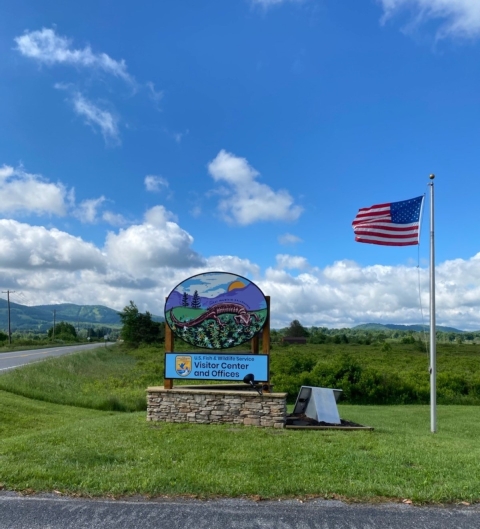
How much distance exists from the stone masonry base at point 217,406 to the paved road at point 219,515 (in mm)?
5110

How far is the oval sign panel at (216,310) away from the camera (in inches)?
419

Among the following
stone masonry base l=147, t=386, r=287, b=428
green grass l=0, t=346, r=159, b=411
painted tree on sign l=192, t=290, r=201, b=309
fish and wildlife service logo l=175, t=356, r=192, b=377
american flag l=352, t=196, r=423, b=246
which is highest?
american flag l=352, t=196, r=423, b=246

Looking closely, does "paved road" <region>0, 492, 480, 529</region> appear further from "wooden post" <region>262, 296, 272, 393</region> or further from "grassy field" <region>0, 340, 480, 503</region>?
"wooden post" <region>262, 296, 272, 393</region>

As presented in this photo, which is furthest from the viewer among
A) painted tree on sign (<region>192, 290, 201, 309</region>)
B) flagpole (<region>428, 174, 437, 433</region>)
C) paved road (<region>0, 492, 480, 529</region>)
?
painted tree on sign (<region>192, 290, 201, 309</region>)

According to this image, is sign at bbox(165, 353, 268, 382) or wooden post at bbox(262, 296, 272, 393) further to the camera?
sign at bbox(165, 353, 268, 382)

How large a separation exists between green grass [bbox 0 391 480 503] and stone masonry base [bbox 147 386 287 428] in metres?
0.39

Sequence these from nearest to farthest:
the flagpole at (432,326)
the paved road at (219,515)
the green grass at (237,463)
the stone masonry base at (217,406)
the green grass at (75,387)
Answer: the paved road at (219,515) → the green grass at (237,463) → the stone masonry base at (217,406) → the flagpole at (432,326) → the green grass at (75,387)

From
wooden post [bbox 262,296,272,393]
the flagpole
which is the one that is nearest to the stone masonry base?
wooden post [bbox 262,296,272,393]

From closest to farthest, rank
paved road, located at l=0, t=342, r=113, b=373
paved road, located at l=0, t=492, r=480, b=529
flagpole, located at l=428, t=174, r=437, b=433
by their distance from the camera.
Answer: paved road, located at l=0, t=492, r=480, b=529, flagpole, located at l=428, t=174, r=437, b=433, paved road, located at l=0, t=342, r=113, b=373

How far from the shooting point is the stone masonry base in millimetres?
9797

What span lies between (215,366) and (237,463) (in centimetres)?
443

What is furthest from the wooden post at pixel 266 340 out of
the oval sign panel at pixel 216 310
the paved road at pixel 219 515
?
the paved road at pixel 219 515

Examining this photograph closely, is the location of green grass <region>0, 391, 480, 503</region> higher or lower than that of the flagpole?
lower

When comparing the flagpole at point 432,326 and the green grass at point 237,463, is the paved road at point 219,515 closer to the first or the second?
the green grass at point 237,463
